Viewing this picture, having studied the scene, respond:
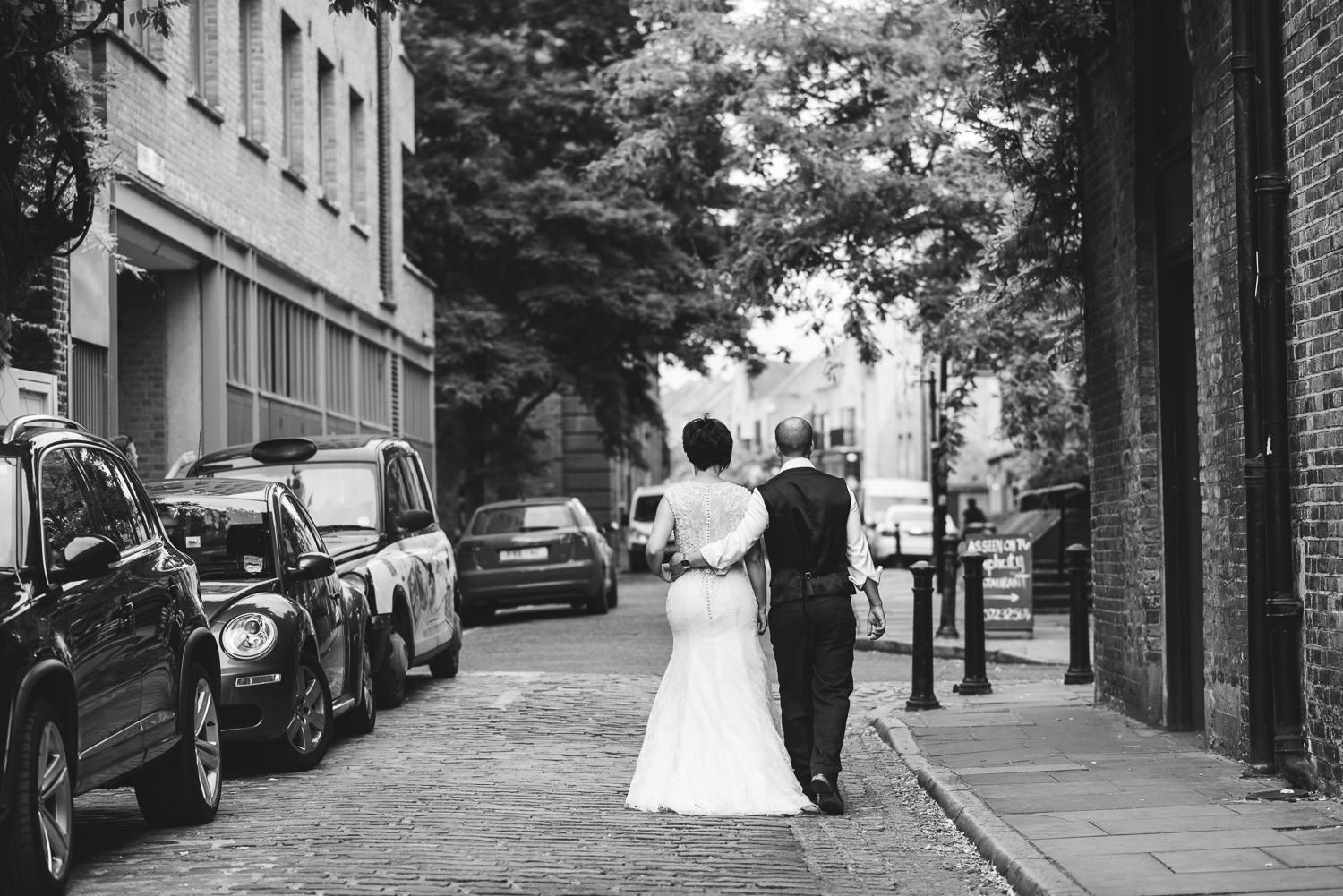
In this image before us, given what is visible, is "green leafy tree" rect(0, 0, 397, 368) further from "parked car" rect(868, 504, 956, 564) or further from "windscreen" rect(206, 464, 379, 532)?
"parked car" rect(868, 504, 956, 564)

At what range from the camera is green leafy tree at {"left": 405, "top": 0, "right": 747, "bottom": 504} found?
1345 inches

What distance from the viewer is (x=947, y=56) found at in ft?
71.0

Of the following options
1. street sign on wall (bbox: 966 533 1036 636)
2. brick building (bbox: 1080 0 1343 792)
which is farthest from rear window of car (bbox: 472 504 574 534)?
brick building (bbox: 1080 0 1343 792)

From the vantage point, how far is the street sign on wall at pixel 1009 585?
19.1 metres

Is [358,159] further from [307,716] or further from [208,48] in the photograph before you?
[307,716]

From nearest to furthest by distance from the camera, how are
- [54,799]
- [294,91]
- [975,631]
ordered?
[54,799] → [975,631] → [294,91]

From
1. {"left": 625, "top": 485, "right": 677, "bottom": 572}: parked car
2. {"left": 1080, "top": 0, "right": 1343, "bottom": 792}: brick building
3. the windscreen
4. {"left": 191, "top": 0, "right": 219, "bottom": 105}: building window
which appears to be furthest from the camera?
{"left": 625, "top": 485, "right": 677, "bottom": 572}: parked car

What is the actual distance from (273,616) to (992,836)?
3986 millimetres

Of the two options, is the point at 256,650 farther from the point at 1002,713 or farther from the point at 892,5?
the point at 892,5

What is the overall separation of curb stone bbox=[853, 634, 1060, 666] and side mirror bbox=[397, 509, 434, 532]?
4.47 meters

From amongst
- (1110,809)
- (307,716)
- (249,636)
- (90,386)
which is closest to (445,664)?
(90,386)

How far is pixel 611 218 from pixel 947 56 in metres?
13.1

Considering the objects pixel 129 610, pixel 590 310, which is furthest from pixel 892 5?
pixel 129 610

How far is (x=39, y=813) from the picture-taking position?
6016 mm
